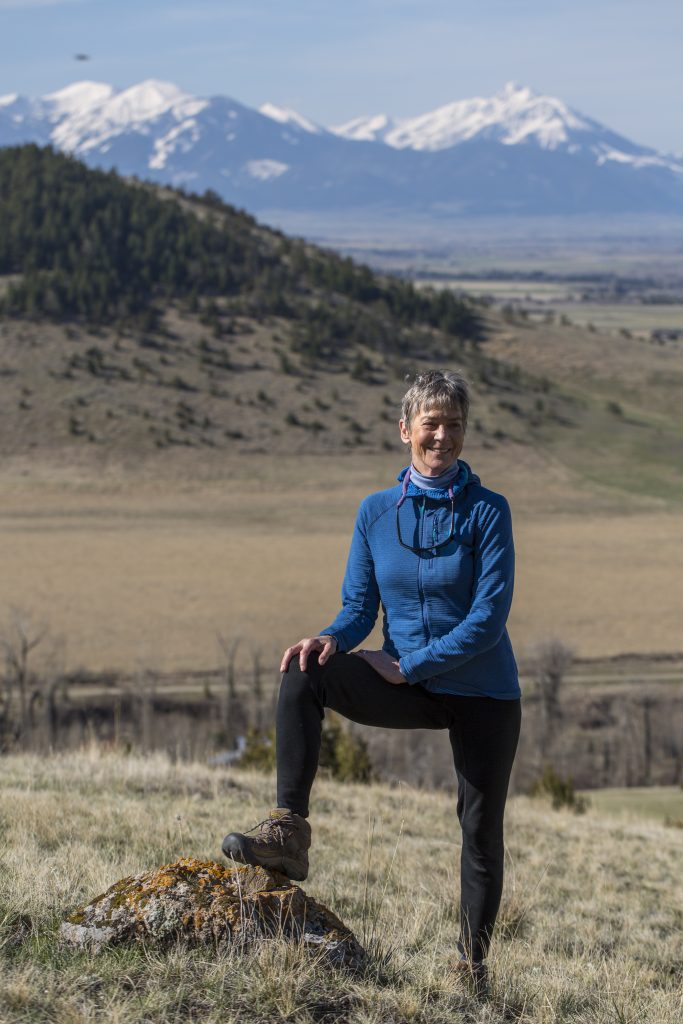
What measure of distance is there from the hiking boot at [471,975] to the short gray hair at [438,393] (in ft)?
6.54

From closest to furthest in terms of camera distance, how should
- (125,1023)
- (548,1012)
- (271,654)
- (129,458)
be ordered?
(125,1023)
(548,1012)
(271,654)
(129,458)

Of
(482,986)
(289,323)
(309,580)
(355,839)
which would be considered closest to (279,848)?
(482,986)

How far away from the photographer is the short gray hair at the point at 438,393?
15.4ft

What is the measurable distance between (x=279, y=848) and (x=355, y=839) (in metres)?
2.99

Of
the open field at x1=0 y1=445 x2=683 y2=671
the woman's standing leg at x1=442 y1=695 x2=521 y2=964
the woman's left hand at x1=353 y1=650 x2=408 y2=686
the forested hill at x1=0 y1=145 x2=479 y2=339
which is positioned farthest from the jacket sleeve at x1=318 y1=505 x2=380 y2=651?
the forested hill at x1=0 y1=145 x2=479 y2=339

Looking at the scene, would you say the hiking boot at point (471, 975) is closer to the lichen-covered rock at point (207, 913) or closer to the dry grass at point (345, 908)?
the dry grass at point (345, 908)

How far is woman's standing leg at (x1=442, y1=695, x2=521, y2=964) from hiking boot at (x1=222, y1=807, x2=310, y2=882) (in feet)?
2.04

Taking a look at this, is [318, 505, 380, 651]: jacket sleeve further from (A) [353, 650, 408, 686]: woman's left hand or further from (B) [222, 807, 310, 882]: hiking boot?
(B) [222, 807, 310, 882]: hiking boot

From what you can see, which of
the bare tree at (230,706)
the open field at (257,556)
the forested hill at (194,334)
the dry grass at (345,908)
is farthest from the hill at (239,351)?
the dry grass at (345,908)

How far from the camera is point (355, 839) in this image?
24.5 ft

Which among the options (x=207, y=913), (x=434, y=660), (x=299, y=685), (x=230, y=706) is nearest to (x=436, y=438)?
(x=434, y=660)

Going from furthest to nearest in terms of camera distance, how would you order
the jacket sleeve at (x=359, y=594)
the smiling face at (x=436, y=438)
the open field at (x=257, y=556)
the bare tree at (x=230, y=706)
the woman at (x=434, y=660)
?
the open field at (x=257, y=556) → the bare tree at (x=230, y=706) → the jacket sleeve at (x=359, y=594) → the smiling face at (x=436, y=438) → the woman at (x=434, y=660)

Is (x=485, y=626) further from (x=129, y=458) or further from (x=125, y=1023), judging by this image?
(x=129, y=458)

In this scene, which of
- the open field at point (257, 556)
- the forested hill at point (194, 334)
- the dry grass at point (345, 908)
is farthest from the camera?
the forested hill at point (194, 334)
